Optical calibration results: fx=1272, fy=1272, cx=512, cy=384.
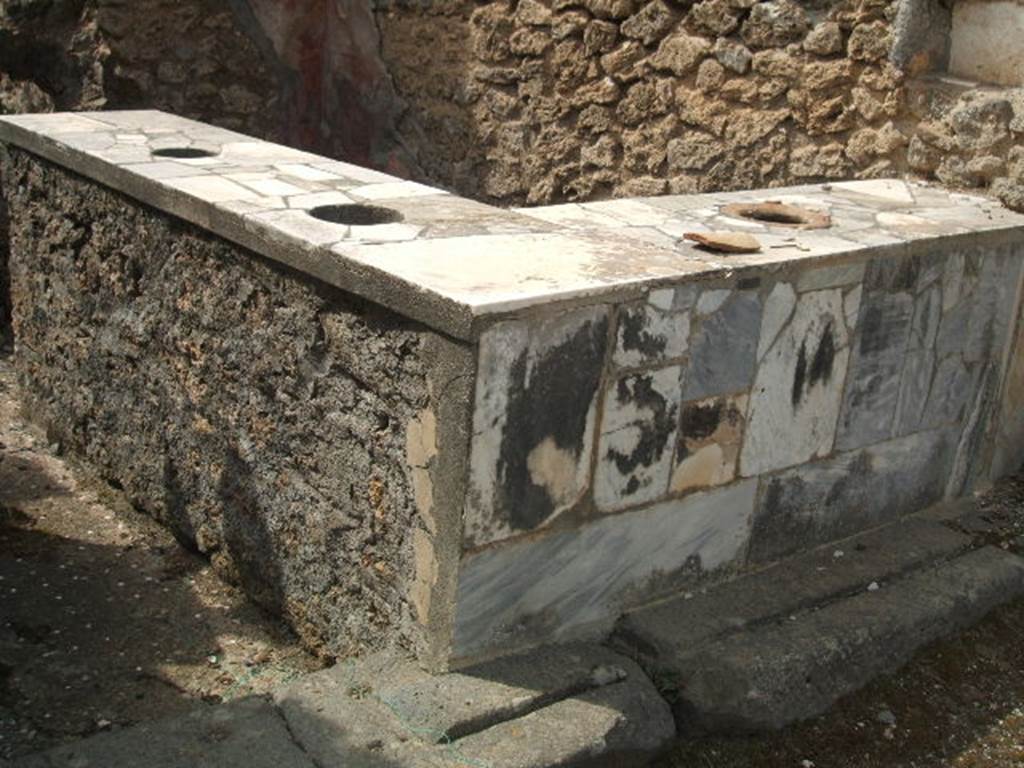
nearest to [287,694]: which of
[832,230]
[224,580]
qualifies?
[224,580]

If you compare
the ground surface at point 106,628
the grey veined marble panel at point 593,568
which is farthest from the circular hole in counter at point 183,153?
the grey veined marble panel at point 593,568

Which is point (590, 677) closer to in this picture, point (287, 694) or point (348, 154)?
point (287, 694)

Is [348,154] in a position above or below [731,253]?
below

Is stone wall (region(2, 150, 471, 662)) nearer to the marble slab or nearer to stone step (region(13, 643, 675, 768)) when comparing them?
the marble slab

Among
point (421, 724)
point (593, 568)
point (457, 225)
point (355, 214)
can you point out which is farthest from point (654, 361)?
point (355, 214)

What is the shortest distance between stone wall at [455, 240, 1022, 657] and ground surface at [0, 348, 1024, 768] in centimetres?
48

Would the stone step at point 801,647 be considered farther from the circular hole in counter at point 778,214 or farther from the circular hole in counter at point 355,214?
the circular hole in counter at point 355,214

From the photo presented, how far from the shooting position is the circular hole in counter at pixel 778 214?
13.8 ft

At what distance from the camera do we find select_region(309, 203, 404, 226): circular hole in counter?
399 cm

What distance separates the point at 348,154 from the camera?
805 centimetres

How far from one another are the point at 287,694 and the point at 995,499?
2.80m

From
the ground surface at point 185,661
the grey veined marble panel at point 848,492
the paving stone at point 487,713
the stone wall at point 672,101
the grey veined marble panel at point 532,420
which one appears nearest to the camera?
the paving stone at point 487,713

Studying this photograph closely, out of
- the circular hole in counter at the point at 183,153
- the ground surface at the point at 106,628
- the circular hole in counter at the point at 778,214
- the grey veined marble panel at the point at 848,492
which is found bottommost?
the ground surface at the point at 106,628

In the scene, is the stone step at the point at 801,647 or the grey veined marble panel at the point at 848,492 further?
the grey veined marble panel at the point at 848,492
